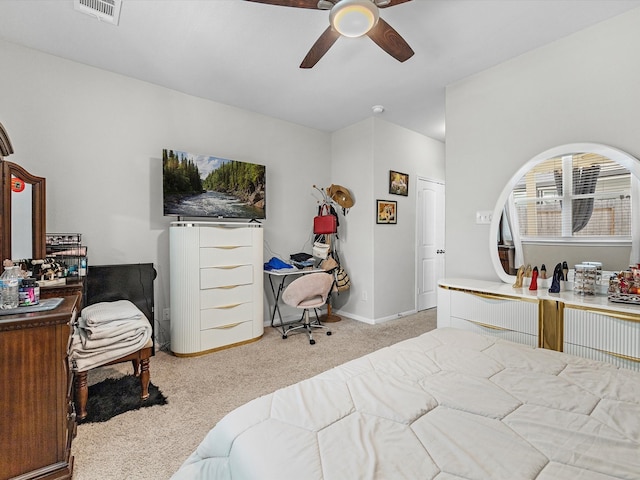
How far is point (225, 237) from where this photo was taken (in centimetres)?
325

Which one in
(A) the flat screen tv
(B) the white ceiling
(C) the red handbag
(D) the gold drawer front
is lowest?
(D) the gold drawer front

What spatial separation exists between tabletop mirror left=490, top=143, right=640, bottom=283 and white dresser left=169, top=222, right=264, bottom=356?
2409 millimetres

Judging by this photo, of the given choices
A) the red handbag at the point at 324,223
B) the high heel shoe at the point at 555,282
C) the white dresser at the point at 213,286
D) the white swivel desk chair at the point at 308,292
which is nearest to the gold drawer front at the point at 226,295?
the white dresser at the point at 213,286

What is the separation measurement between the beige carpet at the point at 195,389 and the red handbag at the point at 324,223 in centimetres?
126

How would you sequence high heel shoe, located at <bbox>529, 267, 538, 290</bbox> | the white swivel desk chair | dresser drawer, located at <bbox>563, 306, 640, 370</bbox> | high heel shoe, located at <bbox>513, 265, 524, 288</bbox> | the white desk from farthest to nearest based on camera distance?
the white desk
the white swivel desk chair
high heel shoe, located at <bbox>513, 265, 524, 288</bbox>
high heel shoe, located at <bbox>529, 267, 538, 290</bbox>
dresser drawer, located at <bbox>563, 306, 640, 370</bbox>

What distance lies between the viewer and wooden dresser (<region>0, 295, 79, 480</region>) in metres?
1.38

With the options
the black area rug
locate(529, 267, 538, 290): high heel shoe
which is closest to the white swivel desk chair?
the black area rug

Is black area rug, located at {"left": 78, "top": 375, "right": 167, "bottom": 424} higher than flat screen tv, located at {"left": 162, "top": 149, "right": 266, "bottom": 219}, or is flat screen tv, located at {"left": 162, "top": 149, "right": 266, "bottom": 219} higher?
flat screen tv, located at {"left": 162, "top": 149, "right": 266, "bottom": 219}

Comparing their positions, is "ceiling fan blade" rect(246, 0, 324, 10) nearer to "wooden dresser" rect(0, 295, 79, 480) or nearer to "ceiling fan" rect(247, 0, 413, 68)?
"ceiling fan" rect(247, 0, 413, 68)

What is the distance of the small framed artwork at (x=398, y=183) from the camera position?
4348 millimetres

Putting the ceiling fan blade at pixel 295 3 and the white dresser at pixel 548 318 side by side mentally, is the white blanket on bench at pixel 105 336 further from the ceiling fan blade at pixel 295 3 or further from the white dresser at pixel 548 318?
the white dresser at pixel 548 318

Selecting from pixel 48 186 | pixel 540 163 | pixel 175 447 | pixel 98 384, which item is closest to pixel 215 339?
pixel 98 384

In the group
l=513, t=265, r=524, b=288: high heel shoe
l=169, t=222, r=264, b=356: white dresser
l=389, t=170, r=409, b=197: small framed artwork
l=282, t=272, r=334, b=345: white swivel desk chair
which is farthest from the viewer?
l=389, t=170, r=409, b=197: small framed artwork

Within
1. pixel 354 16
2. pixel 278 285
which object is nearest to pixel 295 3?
pixel 354 16
